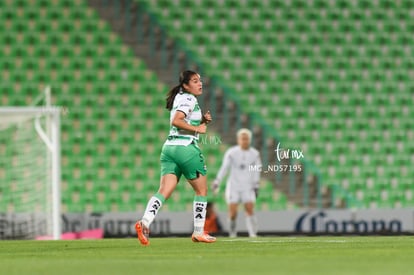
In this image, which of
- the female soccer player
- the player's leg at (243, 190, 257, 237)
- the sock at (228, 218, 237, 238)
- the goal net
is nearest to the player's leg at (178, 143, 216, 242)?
the female soccer player

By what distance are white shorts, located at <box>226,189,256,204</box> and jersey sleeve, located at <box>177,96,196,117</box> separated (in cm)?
660

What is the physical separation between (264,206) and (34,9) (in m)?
6.18

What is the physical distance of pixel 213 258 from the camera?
8633mm

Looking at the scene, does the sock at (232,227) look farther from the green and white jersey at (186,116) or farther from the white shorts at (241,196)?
the green and white jersey at (186,116)

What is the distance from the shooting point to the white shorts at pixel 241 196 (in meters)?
17.4

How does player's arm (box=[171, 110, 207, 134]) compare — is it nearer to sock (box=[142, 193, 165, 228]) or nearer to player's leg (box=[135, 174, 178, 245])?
player's leg (box=[135, 174, 178, 245])

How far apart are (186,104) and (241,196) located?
6.75 m

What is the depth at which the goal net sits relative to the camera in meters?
16.6

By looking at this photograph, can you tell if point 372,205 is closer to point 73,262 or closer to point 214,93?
point 214,93

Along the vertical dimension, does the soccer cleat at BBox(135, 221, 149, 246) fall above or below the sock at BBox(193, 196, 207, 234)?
below

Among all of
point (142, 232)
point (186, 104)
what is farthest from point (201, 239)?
point (186, 104)

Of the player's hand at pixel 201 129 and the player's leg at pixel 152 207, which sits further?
the player's hand at pixel 201 129

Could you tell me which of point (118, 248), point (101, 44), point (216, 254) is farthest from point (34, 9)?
point (216, 254)

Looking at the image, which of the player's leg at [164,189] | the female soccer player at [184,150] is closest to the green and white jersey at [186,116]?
the female soccer player at [184,150]
